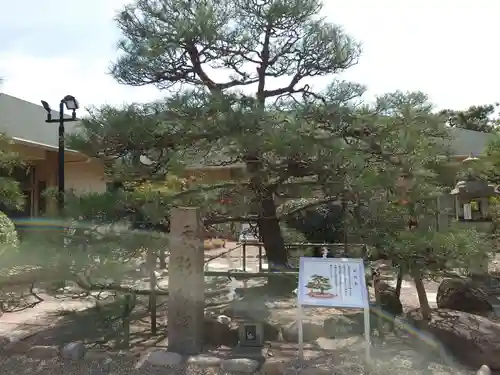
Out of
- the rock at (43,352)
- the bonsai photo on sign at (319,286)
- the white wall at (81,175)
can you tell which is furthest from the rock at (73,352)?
the white wall at (81,175)

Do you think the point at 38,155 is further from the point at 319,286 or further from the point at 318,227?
the point at 319,286

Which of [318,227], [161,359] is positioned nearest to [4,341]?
[161,359]

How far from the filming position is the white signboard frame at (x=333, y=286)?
133 inches

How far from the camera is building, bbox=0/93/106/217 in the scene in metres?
8.78

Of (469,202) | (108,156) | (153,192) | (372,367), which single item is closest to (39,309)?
(108,156)

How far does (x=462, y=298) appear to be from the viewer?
5.03 m

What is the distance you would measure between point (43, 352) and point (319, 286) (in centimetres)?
242

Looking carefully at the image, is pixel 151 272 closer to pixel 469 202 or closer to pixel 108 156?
pixel 108 156

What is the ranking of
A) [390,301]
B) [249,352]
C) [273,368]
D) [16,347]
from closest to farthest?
1. [273,368]
2. [249,352]
3. [16,347]
4. [390,301]

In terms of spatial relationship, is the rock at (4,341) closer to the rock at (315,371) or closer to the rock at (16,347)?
the rock at (16,347)

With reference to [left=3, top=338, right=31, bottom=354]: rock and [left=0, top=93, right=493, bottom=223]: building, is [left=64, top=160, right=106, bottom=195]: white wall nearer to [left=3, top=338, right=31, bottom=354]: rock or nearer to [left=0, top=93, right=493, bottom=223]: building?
[left=0, top=93, right=493, bottom=223]: building

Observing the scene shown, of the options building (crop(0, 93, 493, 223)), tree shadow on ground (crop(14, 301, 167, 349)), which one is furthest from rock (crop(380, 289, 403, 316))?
building (crop(0, 93, 493, 223))

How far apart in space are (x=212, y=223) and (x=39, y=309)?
2.82 metres

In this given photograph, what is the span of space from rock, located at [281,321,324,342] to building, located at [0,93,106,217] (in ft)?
17.1
